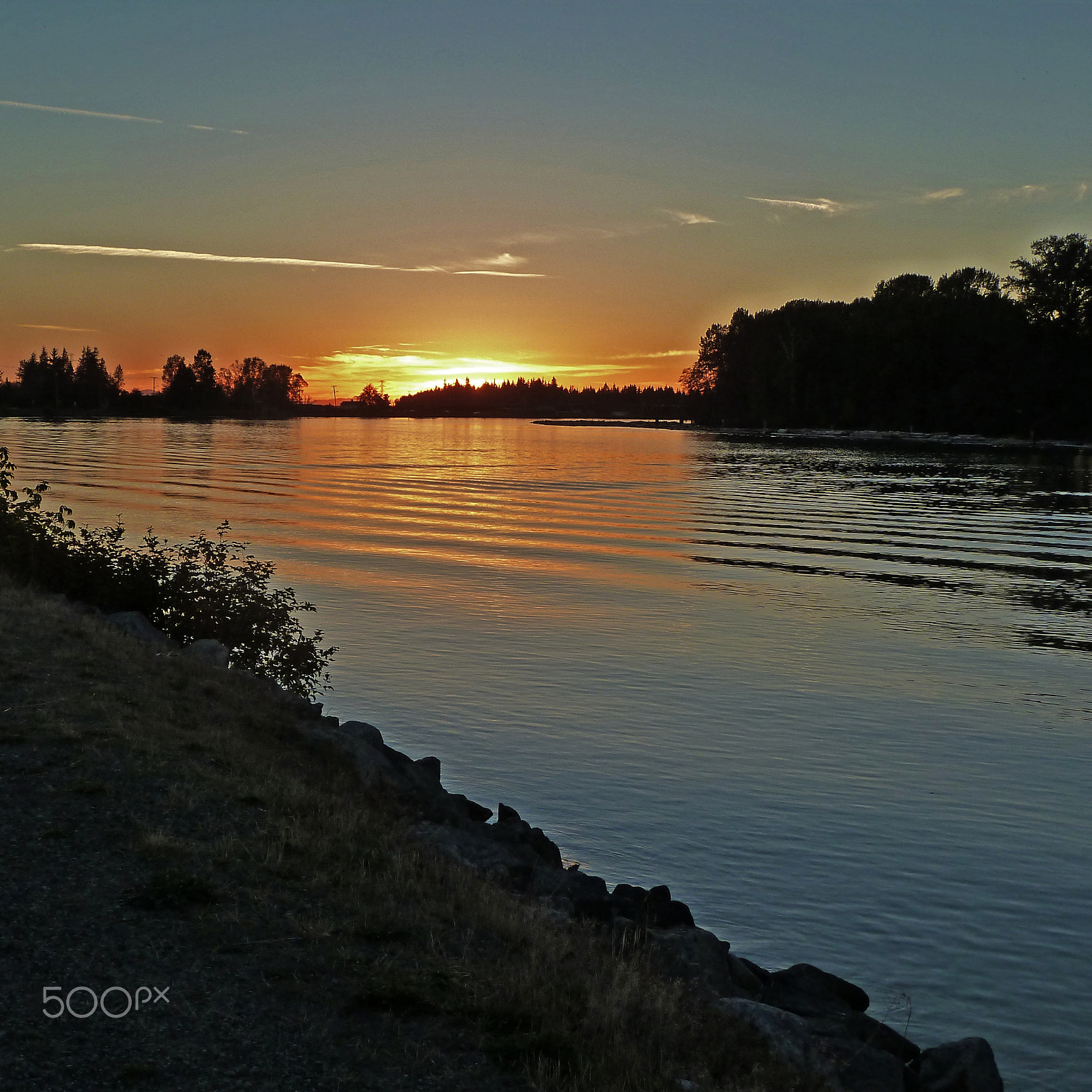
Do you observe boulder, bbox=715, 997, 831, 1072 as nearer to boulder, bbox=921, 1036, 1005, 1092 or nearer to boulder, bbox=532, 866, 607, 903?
boulder, bbox=921, 1036, 1005, 1092

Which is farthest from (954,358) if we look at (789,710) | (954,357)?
(789,710)

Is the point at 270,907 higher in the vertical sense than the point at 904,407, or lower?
lower

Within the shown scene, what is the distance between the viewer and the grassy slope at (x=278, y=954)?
5582 mm

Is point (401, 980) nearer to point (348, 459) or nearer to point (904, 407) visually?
point (348, 459)

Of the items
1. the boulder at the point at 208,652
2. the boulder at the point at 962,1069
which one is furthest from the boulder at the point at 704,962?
the boulder at the point at 208,652

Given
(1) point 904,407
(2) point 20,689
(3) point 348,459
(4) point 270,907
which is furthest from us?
(1) point 904,407

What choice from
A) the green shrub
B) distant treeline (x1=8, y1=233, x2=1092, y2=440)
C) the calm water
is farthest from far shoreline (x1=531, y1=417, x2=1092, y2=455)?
the green shrub

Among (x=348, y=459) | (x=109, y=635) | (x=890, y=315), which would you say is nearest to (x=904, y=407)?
(x=890, y=315)

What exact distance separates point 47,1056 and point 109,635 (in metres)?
11.0

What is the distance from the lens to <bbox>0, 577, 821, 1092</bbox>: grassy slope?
5.58 m

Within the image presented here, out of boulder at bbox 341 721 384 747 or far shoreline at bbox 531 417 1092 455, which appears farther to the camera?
far shoreline at bbox 531 417 1092 455

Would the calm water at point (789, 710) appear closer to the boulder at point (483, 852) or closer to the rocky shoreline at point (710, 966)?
the rocky shoreline at point (710, 966)

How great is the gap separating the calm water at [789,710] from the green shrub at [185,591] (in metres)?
1.33

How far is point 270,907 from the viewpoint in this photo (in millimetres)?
7324
